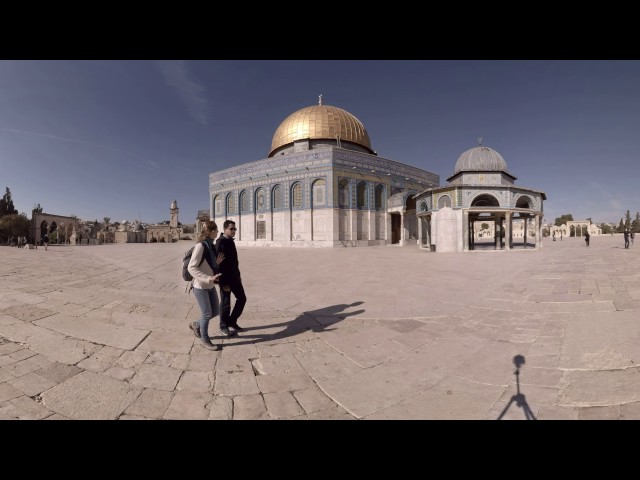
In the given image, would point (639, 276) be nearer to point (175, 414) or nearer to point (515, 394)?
point (515, 394)

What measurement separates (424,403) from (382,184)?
27.5 meters

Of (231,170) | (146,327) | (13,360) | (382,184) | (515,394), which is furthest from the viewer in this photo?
(231,170)

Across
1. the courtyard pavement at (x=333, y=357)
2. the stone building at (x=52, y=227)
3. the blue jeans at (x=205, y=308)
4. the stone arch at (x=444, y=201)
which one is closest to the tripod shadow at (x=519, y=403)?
the courtyard pavement at (x=333, y=357)

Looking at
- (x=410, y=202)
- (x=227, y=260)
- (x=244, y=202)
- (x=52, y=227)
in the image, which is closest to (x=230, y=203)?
(x=244, y=202)

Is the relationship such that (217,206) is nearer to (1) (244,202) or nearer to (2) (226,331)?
(1) (244,202)

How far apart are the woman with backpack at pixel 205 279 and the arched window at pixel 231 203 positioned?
95.2 ft

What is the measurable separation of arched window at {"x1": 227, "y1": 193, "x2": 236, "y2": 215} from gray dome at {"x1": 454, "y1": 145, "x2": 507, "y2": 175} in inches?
921

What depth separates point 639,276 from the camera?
669 cm

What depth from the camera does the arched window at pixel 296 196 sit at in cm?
2644

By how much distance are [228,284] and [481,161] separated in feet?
79.7

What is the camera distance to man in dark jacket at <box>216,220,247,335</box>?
147 inches

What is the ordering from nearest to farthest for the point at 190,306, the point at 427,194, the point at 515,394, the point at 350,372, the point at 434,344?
the point at 515,394 < the point at 350,372 < the point at 434,344 < the point at 190,306 < the point at 427,194

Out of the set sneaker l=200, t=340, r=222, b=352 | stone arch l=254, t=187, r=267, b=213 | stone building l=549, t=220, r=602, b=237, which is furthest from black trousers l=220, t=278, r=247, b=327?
stone building l=549, t=220, r=602, b=237
